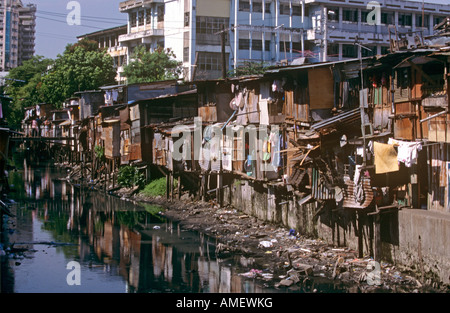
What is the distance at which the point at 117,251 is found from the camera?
21.6m

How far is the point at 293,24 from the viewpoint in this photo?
48438 mm

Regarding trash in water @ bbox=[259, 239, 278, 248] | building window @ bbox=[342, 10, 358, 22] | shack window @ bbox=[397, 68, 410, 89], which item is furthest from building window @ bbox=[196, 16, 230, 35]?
shack window @ bbox=[397, 68, 410, 89]

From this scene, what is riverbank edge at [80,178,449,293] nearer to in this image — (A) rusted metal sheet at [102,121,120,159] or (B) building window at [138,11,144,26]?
(A) rusted metal sheet at [102,121,120,159]

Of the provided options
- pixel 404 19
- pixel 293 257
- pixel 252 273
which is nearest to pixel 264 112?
pixel 293 257

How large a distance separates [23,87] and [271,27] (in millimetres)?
46375

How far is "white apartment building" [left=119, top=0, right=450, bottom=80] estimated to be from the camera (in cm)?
4603

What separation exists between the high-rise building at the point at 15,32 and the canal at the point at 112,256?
3492 inches

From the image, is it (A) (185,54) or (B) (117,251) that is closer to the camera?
(B) (117,251)

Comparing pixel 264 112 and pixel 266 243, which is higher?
pixel 264 112

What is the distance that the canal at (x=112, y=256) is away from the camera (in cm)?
1672

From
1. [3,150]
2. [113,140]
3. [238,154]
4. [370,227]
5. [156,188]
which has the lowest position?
[370,227]

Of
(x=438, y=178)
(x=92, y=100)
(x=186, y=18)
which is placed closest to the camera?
(x=438, y=178)

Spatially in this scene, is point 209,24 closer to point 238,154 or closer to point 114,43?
point 114,43
